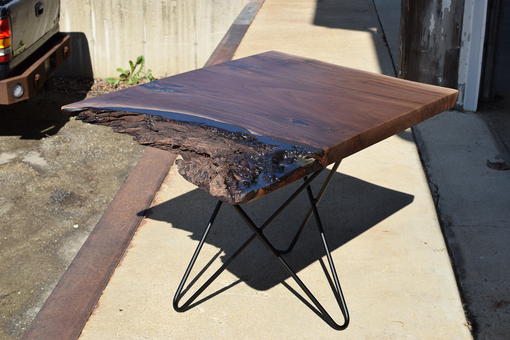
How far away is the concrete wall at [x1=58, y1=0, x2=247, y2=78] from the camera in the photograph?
7.55 m

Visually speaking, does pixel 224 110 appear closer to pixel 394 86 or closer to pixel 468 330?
pixel 394 86

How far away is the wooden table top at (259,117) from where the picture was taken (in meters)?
1.41

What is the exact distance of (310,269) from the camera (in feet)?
7.49

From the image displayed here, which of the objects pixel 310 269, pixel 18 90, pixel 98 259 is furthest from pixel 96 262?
pixel 18 90

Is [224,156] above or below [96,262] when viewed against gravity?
above

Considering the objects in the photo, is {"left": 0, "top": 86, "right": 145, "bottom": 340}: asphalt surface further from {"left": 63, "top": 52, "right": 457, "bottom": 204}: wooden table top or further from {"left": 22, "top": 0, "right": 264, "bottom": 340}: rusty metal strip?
{"left": 63, "top": 52, "right": 457, "bottom": 204}: wooden table top

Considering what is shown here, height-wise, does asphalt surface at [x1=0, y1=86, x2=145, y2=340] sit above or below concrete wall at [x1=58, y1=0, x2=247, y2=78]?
below

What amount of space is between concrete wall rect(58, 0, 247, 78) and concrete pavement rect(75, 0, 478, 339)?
16.5 ft

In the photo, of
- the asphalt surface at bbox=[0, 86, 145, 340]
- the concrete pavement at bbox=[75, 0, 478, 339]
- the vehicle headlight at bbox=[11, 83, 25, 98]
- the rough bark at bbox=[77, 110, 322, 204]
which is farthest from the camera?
the vehicle headlight at bbox=[11, 83, 25, 98]

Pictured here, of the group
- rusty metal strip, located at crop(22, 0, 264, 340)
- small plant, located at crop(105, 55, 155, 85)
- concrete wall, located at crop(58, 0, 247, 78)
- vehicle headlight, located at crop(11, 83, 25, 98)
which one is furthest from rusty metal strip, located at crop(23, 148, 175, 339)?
concrete wall, located at crop(58, 0, 247, 78)

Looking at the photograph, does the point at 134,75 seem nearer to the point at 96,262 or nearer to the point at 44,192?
the point at 44,192

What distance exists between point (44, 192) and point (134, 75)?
162 inches

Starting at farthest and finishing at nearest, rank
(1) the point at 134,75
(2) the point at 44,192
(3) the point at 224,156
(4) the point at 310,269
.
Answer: (1) the point at 134,75 → (2) the point at 44,192 → (4) the point at 310,269 → (3) the point at 224,156

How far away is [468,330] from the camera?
190cm
